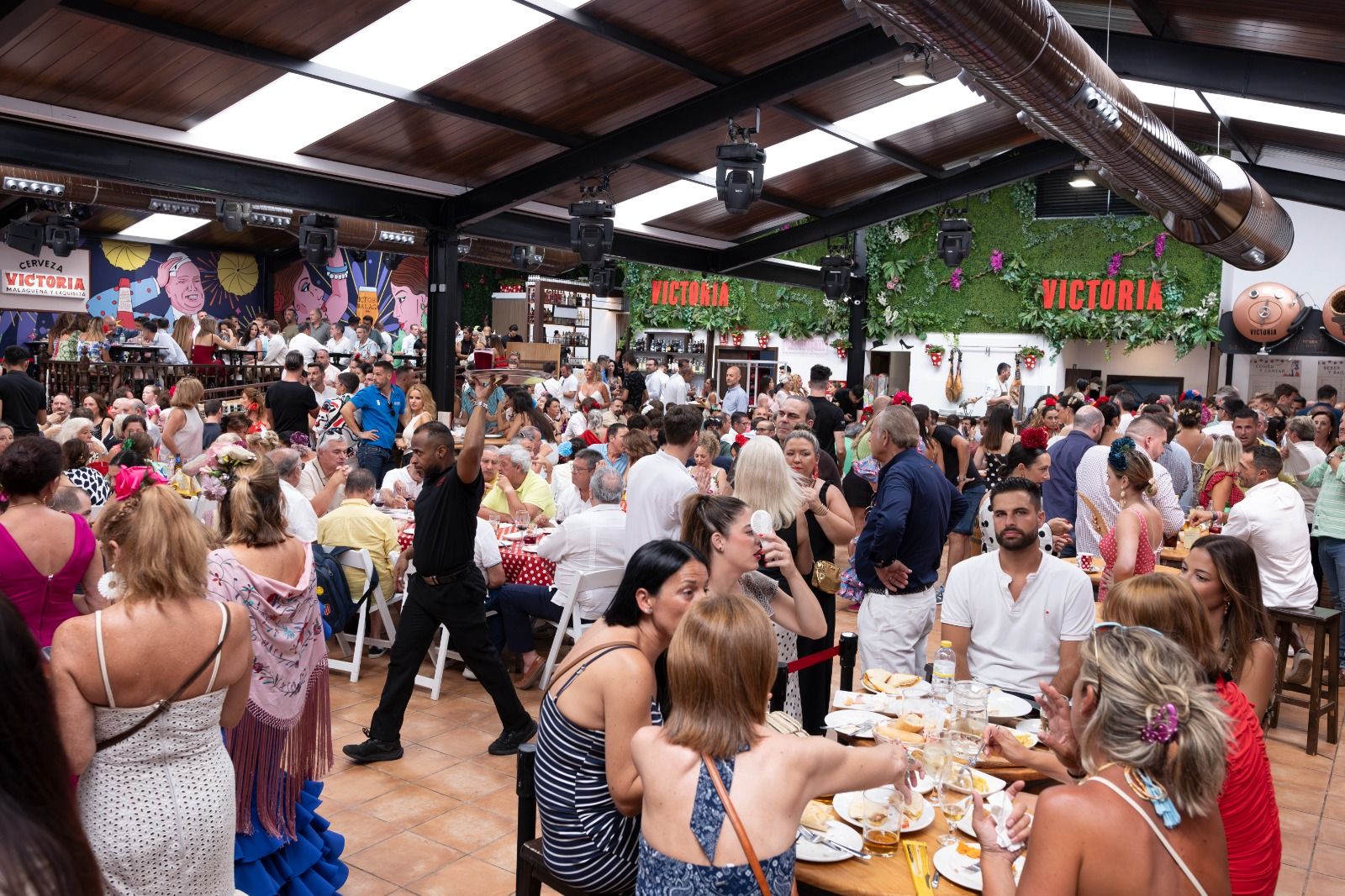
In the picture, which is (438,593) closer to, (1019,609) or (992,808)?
(1019,609)

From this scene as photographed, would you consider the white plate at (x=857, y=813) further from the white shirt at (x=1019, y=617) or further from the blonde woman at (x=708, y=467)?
the blonde woman at (x=708, y=467)

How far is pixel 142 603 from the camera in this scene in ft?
7.66

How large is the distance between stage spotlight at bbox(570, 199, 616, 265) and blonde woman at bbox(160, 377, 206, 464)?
3223mm

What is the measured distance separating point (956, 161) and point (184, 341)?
995cm

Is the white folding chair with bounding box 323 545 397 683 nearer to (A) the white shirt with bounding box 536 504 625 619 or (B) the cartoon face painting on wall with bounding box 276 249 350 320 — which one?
(A) the white shirt with bounding box 536 504 625 619

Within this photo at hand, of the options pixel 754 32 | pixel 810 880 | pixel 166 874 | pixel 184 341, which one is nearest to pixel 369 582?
pixel 166 874

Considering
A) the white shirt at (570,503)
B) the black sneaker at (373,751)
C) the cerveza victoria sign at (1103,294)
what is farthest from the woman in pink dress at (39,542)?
the cerveza victoria sign at (1103,294)

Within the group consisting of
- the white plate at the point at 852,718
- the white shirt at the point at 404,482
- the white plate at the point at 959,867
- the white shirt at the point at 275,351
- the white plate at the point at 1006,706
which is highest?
the white shirt at the point at 275,351

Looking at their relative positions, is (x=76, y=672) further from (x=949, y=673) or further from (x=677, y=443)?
(x=677, y=443)

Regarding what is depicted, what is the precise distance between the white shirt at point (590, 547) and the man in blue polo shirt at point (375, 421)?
364 cm

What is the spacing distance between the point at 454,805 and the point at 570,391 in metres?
7.99

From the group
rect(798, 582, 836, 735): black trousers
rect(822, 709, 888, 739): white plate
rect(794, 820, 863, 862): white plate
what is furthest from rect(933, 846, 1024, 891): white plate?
rect(798, 582, 836, 735): black trousers

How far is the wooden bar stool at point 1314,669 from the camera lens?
511 cm

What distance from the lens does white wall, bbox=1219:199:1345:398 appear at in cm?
1344
